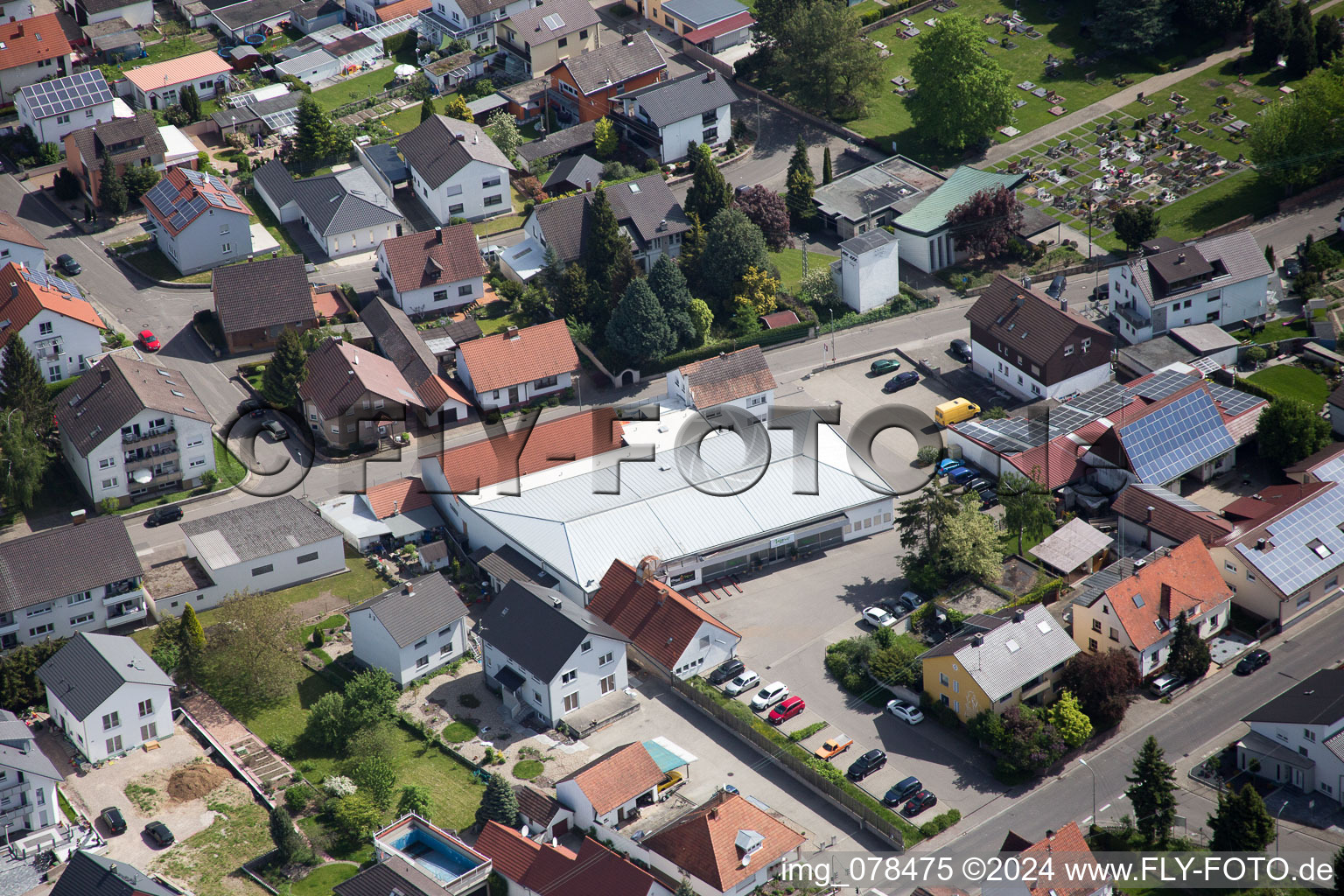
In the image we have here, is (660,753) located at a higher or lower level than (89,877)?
lower

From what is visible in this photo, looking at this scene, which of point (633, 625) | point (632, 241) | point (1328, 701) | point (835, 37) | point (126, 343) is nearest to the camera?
point (1328, 701)

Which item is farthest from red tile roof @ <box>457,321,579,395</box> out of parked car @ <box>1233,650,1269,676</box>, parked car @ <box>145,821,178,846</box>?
parked car @ <box>1233,650,1269,676</box>

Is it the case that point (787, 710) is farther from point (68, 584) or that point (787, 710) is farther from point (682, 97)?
point (682, 97)

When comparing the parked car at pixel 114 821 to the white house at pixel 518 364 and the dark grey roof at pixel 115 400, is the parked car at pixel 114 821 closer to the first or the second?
the dark grey roof at pixel 115 400

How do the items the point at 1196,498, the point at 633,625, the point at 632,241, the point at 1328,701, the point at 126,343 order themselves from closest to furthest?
the point at 1328,701 < the point at 633,625 < the point at 1196,498 < the point at 126,343 < the point at 632,241

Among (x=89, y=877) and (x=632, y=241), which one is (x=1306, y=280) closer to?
(x=632, y=241)

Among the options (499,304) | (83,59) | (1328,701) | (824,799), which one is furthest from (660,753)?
Result: (83,59)

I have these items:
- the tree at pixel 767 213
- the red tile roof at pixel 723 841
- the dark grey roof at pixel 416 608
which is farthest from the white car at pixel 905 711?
the tree at pixel 767 213

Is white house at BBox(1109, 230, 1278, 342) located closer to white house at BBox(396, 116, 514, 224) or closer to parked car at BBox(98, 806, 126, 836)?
white house at BBox(396, 116, 514, 224)
